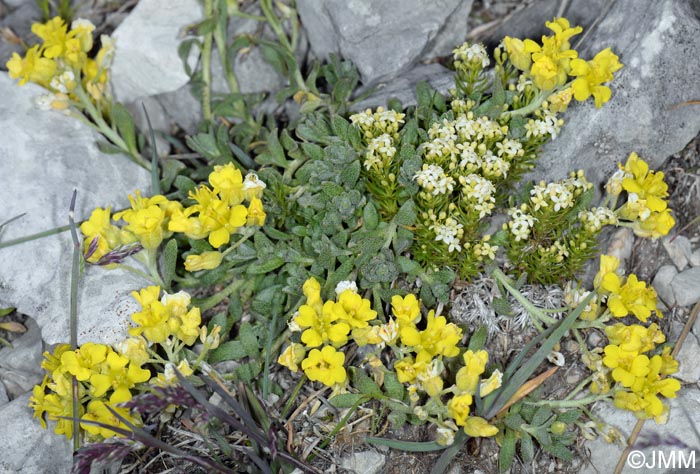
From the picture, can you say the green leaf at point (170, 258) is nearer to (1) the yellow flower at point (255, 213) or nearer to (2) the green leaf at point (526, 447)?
Answer: (1) the yellow flower at point (255, 213)

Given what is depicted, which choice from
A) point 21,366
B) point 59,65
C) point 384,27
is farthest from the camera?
point 384,27

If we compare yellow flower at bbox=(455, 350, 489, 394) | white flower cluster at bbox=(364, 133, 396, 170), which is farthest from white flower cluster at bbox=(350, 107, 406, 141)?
yellow flower at bbox=(455, 350, 489, 394)

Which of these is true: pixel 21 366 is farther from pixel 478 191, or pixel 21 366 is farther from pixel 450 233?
pixel 478 191

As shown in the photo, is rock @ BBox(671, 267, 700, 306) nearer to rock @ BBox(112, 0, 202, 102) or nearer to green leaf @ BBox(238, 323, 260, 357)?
green leaf @ BBox(238, 323, 260, 357)

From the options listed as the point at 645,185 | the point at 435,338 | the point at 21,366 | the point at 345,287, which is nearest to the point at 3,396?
the point at 21,366

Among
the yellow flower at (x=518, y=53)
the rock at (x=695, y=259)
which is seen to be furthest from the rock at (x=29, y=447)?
the rock at (x=695, y=259)

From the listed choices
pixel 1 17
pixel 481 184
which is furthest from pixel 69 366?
pixel 1 17
